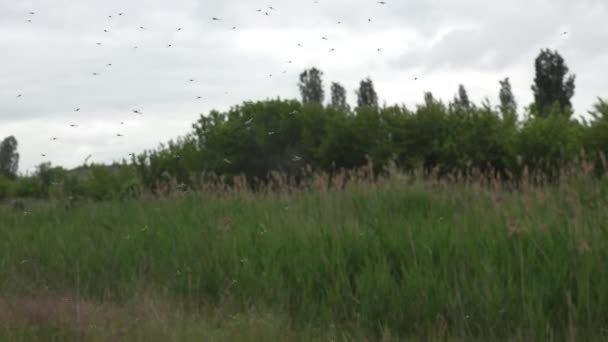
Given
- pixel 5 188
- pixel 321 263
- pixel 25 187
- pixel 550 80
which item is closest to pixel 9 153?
pixel 5 188

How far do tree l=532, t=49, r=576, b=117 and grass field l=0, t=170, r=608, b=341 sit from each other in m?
39.2

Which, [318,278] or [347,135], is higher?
[347,135]

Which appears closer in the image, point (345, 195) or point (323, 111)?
point (345, 195)

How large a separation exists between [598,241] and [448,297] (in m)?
1.31

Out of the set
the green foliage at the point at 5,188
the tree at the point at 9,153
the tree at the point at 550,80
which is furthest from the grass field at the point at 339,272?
the tree at the point at 9,153

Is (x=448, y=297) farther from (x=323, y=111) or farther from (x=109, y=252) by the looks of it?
(x=323, y=111)

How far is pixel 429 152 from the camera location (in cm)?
3081

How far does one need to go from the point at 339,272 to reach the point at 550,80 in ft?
142

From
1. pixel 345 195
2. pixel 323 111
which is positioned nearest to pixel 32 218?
pixel 345 195

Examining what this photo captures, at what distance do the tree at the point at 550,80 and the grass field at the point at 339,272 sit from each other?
129 feet

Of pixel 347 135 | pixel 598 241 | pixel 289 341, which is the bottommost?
pixel 289 341

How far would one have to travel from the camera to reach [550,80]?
46344 millimetres

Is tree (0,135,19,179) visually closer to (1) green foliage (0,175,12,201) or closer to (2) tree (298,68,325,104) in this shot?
(1) green foliage (0,175,12,201)

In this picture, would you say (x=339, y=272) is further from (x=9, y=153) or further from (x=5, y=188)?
(x=9, y=153)
